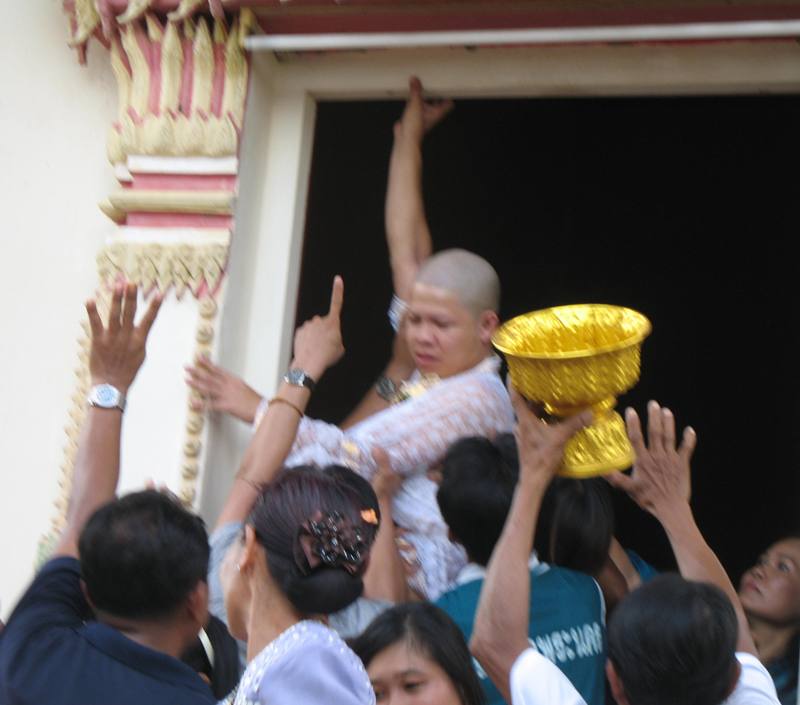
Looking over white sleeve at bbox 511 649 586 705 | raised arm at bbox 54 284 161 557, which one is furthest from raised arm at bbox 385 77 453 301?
white sleeve at bbox 511 649 586 705

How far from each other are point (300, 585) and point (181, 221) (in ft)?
6.40

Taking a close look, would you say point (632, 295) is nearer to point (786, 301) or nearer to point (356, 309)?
point (786, 301)

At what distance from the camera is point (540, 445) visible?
2848 mm

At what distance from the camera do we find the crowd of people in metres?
2.25

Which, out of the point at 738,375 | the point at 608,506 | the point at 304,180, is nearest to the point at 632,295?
the point at 738,375

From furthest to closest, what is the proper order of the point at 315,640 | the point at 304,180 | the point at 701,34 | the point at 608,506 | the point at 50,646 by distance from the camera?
the point at 304,180 < the point at 701,34 < the point at 608,506 < the point at 50,646 < the point at 315,640

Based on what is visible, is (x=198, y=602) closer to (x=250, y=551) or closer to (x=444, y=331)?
(x=250, y=551)

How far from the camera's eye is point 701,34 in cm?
354

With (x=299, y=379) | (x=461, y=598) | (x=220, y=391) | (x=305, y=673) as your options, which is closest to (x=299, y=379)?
(x=299, y=379)

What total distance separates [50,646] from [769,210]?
396 centimetres

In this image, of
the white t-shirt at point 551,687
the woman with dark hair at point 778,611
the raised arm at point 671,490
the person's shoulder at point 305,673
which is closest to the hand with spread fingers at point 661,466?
the raised arm at point 671,490

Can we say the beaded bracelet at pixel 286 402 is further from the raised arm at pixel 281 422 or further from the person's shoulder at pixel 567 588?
the person's shoulder at pixel 567 588

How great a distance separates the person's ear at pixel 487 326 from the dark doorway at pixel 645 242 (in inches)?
68.5

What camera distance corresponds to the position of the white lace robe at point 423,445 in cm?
347
